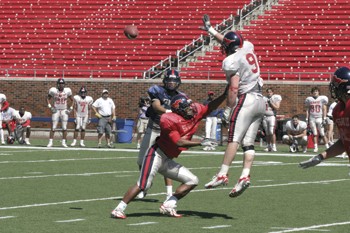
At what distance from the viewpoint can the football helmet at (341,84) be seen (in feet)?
26.2

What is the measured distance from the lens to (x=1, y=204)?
11.4 meters

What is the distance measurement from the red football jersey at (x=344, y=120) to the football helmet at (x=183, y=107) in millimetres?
2285

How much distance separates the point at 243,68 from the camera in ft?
34.3

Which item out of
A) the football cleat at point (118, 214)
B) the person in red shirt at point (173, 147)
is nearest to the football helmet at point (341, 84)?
the person in red shirt at point (173, 147)

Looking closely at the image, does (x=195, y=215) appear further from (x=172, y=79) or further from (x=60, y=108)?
(x=60, y=108)

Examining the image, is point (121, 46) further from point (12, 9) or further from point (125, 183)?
point (125, 183)

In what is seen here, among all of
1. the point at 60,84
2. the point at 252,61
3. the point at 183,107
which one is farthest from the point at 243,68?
the point at 60,84

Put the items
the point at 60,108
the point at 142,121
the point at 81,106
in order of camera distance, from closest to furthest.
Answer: the point at 60,108, the point at 81,106, the point at 142,121

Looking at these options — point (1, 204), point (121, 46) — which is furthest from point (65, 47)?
point (1, 204)

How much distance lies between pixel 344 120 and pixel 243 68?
8.61ft

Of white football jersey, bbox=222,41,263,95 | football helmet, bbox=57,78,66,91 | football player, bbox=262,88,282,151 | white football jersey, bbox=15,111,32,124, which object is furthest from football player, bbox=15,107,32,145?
white football jersey, bbox=222,41,263,95

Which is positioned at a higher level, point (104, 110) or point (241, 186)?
point (241, 186)

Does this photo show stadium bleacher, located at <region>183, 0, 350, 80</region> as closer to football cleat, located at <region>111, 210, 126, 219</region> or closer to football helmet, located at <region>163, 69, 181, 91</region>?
football helmet, located at <region>163, 69, 181, 91</region>

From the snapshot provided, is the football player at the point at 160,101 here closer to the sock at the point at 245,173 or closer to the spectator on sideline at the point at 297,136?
the sock at the point at 245,173
